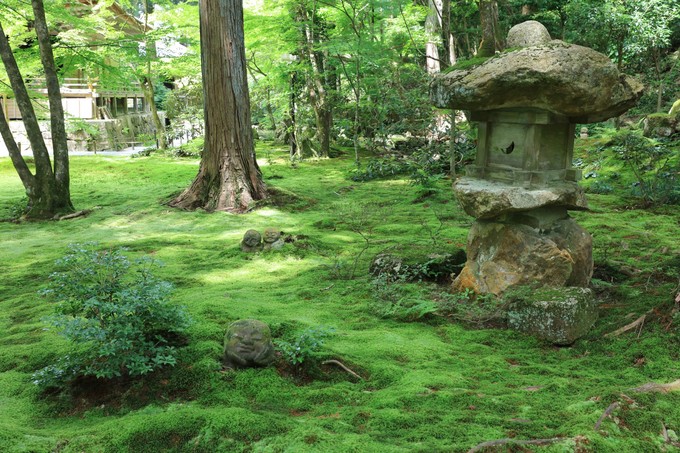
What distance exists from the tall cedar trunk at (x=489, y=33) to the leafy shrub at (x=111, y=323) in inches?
143

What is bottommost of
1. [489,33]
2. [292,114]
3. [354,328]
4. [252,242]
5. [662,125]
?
[354,328]

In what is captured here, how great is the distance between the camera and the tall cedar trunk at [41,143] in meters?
8.97

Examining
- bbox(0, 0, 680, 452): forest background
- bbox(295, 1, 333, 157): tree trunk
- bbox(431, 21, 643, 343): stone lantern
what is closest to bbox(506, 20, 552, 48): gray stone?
bbox(431, 21, 643, 343): stone lantern

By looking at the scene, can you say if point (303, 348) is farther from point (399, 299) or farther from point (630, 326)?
point (630, 326)

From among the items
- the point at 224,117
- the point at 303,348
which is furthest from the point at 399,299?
the point at 224,117

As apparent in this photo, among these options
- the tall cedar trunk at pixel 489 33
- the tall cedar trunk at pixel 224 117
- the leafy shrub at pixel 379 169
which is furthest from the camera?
the leafy shrub at pixel 379 169

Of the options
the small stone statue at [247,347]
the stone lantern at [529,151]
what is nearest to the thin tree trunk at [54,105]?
the stone lantern at [529,151]

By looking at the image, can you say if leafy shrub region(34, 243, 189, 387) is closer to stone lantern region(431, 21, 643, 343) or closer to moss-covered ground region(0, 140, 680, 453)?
moss-covered ground region(0, 140, 680, 453)

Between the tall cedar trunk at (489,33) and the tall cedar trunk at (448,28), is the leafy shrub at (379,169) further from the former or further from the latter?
the tall cedar trunk at (489,33)

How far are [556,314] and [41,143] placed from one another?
8.46 m

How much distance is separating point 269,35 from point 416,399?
13573mm

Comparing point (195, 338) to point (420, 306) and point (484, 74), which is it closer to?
point (420, 306)

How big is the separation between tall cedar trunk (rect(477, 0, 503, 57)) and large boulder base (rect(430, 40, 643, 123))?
1.97ft

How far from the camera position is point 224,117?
980cm
